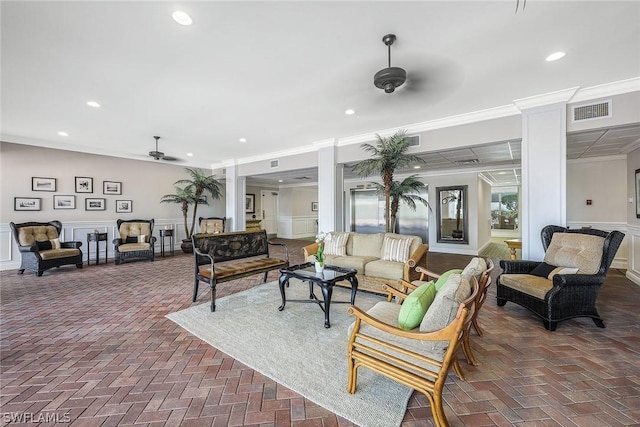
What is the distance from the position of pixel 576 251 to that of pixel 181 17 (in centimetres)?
460

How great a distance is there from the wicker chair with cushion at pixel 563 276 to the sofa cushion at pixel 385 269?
1.23 metres

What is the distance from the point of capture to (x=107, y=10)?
200 cm

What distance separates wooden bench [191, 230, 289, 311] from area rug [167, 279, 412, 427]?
1.20 feet

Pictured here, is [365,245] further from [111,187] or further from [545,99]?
[111,187]

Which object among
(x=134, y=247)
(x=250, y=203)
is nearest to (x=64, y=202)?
(x=134, y=247)

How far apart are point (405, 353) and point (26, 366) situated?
2928 mm

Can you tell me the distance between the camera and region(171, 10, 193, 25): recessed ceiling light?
6.63ft

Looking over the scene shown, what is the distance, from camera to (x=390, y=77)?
2416 mm

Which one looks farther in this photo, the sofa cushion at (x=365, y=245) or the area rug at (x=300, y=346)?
the sofa cushion at (x=365, y=245)

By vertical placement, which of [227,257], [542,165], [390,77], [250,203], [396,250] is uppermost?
[390,77]

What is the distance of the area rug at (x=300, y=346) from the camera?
67.5 inches

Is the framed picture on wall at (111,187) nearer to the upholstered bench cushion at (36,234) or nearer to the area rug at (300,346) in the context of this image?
the upholstered bench cushion at (36,234)

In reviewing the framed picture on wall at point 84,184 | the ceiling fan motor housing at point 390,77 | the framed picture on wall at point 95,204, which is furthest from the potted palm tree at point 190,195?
the ceiling fan motor housing at point 390,77

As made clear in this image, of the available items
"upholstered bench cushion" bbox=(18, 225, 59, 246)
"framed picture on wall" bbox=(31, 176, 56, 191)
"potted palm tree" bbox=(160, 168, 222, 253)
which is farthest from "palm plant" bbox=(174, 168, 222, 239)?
"upholstered bench cushion" bbox=(18, 225, 59, 246)
